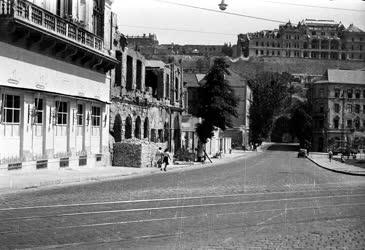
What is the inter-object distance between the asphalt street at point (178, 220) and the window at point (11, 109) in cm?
556

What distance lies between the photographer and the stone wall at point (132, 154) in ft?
108

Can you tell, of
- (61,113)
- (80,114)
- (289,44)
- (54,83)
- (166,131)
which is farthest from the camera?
(289,44)

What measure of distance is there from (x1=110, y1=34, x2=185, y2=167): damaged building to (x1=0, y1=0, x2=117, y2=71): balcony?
4.25 meters

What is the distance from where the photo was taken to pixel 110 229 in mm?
10016

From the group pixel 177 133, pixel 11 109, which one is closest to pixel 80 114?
pixel 11 109

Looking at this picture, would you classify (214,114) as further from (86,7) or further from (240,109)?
(240,109)

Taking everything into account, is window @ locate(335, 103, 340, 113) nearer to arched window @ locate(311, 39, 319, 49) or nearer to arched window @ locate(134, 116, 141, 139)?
arched window @ locate(134, 116, 141, 139)

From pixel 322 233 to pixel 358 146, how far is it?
303ft

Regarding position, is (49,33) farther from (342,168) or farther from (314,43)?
(314,43)

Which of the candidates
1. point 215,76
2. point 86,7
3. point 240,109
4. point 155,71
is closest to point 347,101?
point 240,109

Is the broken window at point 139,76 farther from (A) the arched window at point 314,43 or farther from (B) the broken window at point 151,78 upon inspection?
(A) the arched window at point 314,43

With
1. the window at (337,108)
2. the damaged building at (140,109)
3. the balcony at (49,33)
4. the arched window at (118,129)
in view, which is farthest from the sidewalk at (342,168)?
the window at (337,108)

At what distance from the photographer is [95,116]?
31.8 meters

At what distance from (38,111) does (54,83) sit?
212cm
